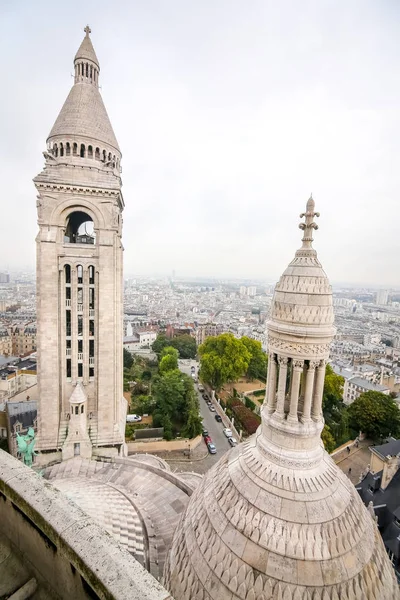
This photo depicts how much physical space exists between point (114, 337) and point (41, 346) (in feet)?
14.7

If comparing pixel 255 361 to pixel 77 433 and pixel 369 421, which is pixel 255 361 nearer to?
pixel 369 421

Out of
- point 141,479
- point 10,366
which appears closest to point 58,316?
point 141,479

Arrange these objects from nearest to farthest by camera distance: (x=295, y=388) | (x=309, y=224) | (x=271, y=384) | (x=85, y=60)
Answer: (x=295, y=388) → (x=309, y=224) → (x=271, y=384) → (x=85, y=60)

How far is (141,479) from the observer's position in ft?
52.4

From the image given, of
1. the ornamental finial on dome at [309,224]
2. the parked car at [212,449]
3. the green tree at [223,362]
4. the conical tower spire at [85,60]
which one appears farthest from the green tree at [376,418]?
the conical tower spire at [85,60]

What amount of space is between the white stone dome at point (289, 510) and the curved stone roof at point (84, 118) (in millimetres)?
17951

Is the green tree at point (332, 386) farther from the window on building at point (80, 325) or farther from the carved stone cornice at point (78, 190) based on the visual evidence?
the carved stone cornice at point (78, 190)

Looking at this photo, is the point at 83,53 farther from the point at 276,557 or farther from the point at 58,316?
the point at 276,557

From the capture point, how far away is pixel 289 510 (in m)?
5.73

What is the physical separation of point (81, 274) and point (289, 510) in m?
18.5

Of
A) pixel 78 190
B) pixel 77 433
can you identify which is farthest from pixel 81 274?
pixel 77 433

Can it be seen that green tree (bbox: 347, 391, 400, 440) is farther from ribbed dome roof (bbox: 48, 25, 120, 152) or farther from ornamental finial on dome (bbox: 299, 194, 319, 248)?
ribbed dome roof (bbox: 48, 25, 120, 152)

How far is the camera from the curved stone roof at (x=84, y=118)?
19.1 meters

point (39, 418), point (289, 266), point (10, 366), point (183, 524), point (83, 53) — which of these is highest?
point (83, 53)
